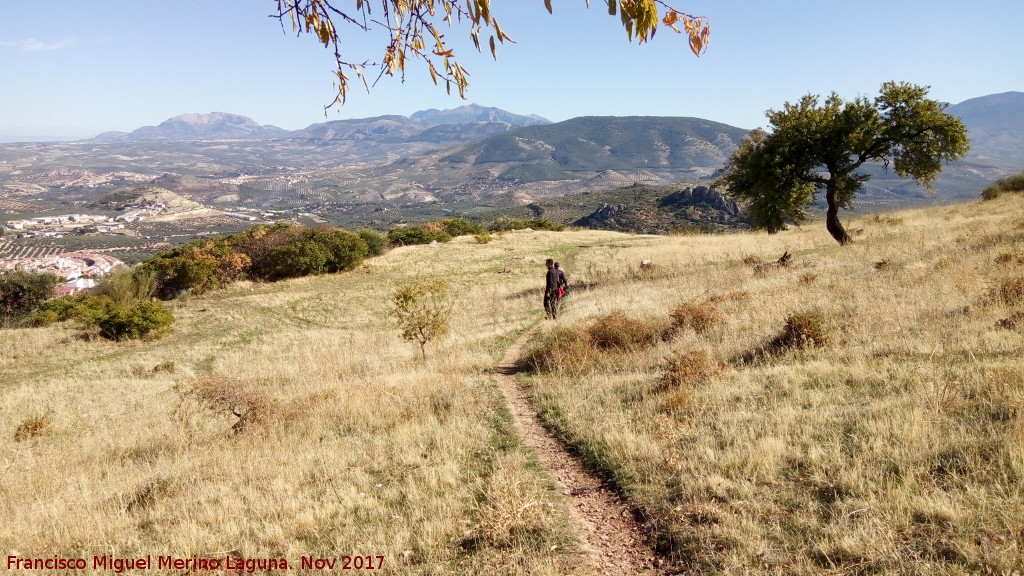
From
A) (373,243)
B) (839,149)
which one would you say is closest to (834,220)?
(839,149)

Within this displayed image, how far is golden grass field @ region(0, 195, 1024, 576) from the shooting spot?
3.94m

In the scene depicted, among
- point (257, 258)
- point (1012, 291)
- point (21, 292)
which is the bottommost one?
point (21, 292)

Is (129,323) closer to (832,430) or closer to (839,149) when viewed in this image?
(832,430)

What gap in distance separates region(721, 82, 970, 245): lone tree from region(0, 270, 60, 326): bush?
44.1 m

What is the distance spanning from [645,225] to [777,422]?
11162 cm

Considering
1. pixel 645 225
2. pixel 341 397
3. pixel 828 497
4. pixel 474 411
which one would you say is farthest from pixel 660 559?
pixel 645 225

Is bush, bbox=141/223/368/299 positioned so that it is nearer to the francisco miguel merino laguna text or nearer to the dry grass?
the dry grass

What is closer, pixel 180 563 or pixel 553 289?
pixel 180 563

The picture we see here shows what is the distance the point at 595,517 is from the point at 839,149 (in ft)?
84.7

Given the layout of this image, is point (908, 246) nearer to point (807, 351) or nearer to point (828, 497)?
point (807, 351)

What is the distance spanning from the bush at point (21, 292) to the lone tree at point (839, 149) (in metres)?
44.1

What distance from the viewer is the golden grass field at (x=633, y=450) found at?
3939mm

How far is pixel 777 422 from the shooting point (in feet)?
19.0

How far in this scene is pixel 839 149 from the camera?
23656 mm
